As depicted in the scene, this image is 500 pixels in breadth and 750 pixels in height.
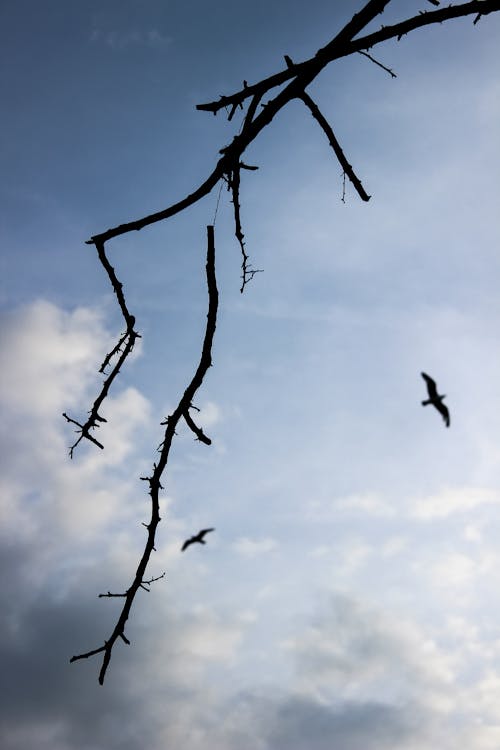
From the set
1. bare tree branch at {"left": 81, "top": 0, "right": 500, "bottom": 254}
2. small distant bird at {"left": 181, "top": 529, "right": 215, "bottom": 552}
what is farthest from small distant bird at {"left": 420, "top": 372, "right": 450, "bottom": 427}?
bare tree branch at {"left": 81, "top": 0, "right": 500, "bottom": 254}

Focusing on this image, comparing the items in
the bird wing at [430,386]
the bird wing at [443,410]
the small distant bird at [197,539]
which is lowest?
the small distant bird at [197,539]

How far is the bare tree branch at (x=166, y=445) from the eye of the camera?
14.1 feet

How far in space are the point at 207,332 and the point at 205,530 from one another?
77.0 inches

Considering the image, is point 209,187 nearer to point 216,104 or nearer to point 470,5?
point 216,104

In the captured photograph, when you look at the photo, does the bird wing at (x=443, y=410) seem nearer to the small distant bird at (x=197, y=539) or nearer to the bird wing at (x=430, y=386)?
the bird wing at (x=430, y=386)

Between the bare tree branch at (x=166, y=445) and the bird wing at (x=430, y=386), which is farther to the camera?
the bare tree branch at (x=166, y=445)

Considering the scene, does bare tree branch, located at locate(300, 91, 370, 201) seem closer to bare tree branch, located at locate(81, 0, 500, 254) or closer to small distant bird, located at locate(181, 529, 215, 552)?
bare tree branch, located at locate(81, 0, 500, 254)

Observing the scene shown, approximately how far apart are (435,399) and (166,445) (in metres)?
2.42

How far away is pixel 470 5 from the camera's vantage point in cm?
434

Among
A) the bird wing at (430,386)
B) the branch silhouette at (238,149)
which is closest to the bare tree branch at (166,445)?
the branch silhouette at (238,149)

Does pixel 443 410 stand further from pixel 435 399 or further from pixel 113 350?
pixel 113 350

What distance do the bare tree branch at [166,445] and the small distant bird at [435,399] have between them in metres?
2.23

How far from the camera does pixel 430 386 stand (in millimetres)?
2836

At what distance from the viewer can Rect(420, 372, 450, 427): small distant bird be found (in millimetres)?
2776
